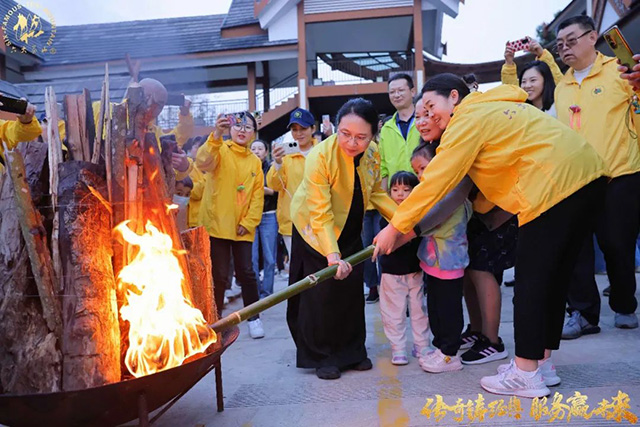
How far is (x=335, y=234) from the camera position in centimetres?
359

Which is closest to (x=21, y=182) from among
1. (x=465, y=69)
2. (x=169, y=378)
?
(x=169, y=378)

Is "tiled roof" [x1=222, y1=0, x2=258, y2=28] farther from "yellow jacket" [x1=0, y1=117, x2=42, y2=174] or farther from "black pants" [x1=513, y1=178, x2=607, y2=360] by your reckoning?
"black pants" [x1=513, y1=178, x2=607, y2=360]

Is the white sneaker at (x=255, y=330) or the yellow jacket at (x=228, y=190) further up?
the yellow jacket at (x=228, y=190)

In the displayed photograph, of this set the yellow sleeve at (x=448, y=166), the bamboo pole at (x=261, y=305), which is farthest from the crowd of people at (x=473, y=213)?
the bamboo pole at (x=261, y=305)

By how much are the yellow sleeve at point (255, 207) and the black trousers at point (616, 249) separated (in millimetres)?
2898

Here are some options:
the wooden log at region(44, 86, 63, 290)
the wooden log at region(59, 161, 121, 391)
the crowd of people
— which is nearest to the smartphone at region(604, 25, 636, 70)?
the crowd of people

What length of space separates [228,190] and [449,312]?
261cm

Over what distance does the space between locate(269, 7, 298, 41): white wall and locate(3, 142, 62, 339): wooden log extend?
14621 mm

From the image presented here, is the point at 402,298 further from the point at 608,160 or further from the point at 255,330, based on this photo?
the point at 608,160

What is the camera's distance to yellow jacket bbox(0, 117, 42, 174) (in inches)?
122

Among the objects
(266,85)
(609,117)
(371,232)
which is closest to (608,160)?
(609,117)

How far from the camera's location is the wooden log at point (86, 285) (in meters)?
2.35

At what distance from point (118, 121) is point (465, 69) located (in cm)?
1597

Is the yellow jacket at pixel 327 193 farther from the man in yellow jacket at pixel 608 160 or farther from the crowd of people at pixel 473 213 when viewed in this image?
the man in yellow jacket at pixel 608 160
